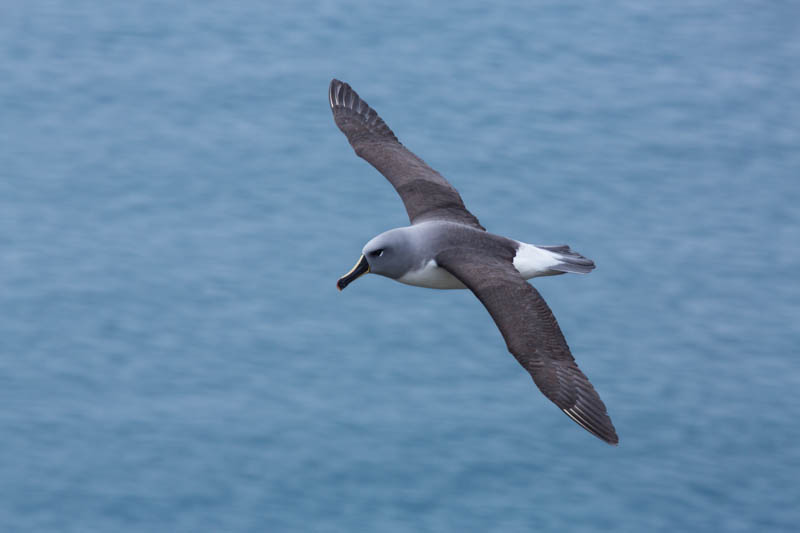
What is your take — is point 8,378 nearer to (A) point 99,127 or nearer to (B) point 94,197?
(B) point 94,197

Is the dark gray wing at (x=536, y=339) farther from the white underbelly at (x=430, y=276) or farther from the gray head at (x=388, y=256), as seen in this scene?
the gray head at (x=388, y=256)

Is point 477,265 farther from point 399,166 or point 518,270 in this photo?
point 399,166

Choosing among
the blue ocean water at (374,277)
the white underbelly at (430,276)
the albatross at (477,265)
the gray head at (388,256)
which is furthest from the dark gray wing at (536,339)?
the blue ocean water at (374,277)

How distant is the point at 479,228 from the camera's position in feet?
45.0

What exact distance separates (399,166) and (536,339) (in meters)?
3.37

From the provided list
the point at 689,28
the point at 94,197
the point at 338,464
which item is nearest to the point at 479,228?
the point at 338,464

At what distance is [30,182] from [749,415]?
11.6 meters

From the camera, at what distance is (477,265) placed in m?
12.5

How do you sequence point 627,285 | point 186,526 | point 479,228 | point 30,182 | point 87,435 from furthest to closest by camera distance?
1. point 30,182
2. point 627,285
3. point 87,435
4. point 186,526
5. point 479,228

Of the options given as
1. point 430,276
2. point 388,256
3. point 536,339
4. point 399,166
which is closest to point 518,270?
point 430,276

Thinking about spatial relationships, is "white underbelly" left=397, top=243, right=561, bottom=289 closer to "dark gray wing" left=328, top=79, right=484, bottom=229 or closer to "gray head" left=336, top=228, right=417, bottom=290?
"gray head" left=336, top=228, right=417, bottom=290

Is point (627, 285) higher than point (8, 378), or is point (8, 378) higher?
point (627, 285)

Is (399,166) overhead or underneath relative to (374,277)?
underneath

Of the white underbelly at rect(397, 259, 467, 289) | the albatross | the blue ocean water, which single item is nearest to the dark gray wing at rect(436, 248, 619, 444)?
the albatross
